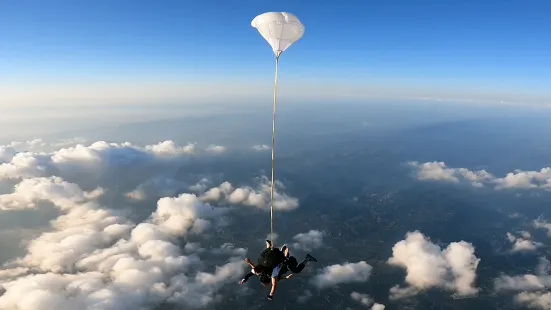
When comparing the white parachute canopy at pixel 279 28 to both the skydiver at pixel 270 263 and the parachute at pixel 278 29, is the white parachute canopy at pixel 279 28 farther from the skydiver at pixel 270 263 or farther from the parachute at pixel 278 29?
the skydiver at pixel 270 263

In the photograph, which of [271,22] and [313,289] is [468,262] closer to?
[313,289]

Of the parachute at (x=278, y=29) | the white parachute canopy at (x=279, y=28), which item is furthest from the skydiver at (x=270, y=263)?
the white parachute canopy at (x=279, y=28)

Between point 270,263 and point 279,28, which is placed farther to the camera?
point 279,28

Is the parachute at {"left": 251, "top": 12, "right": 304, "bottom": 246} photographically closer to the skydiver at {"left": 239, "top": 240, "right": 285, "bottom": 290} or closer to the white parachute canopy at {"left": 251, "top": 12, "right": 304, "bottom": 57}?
the white parachute canopy at {"left": 251, "top": 12, "right": 304, "bottom": 57}

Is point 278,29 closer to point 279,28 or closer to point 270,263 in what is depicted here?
point 279,28

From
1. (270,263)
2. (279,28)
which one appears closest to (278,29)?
(279,28)

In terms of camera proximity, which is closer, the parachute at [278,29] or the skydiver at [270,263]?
the skydiver at [270,263]

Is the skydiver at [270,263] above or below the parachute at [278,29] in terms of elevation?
below

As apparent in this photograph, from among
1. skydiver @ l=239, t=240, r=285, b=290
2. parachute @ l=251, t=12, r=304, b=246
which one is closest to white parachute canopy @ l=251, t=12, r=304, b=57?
parachute @ l=251, t=12, r=304, b=246

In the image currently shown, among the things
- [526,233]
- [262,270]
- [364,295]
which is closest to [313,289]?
[364,295]
